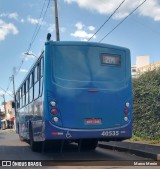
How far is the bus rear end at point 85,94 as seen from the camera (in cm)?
1143

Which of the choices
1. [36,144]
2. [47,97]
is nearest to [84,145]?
[36,144]

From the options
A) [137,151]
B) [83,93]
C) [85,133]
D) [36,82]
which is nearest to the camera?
[85,133]

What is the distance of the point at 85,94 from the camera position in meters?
11.7

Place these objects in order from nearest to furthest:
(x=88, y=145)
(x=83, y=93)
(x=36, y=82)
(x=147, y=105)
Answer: (x=83, y=93) → (x=36, y=82) → (x=88, y=145) → (x=147, y=105)

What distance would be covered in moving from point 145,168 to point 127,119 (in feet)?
7.46

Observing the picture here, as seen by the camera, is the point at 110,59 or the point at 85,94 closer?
the point at 85,94

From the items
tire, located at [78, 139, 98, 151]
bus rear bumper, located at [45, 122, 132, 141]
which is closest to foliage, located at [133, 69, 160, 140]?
tire, located at [78, 139, 98, 151]

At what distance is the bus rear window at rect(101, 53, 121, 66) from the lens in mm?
12250

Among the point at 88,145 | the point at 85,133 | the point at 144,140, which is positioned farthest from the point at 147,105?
the point at 85,133

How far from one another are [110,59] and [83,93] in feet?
4.96

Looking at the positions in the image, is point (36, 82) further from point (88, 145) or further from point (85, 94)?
point (88, 145)

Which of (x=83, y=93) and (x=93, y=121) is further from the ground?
(x=83, y=93)

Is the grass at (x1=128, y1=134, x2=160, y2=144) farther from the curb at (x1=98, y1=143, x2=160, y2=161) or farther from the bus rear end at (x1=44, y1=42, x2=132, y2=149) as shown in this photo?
the bus rear end at (x1=44, y1=42, x2=132, y2=149)

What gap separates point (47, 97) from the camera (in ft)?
37.7
